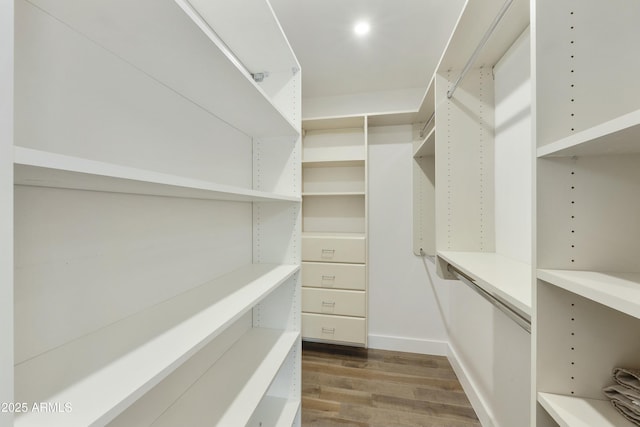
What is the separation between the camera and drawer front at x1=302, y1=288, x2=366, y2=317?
2256 mm

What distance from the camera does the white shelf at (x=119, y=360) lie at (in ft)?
1.42

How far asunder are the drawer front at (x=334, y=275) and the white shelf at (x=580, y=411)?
5.43 ft

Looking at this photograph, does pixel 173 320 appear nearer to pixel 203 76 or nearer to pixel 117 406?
pixel 117 406

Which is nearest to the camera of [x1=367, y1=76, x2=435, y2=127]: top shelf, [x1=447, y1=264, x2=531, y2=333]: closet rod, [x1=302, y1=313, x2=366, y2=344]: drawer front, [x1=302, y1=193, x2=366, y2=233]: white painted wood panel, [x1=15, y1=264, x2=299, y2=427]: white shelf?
[x1=15, y1=264, x2=299, y2=427]: white shelf

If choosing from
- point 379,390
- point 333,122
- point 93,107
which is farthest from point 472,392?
point 93,107

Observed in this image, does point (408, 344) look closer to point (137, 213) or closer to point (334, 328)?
point (334, 328)

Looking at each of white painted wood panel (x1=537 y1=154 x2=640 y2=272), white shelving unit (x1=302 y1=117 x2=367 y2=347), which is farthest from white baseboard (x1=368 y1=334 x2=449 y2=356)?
white painted wood panel (x1=537 y1=154 x2=640 y2=272)

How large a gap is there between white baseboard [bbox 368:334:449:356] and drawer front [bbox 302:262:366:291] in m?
0.70

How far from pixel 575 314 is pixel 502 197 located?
3.07ft

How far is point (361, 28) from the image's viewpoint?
169 cm

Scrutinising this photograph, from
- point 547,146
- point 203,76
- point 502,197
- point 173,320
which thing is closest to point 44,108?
point 203,76
